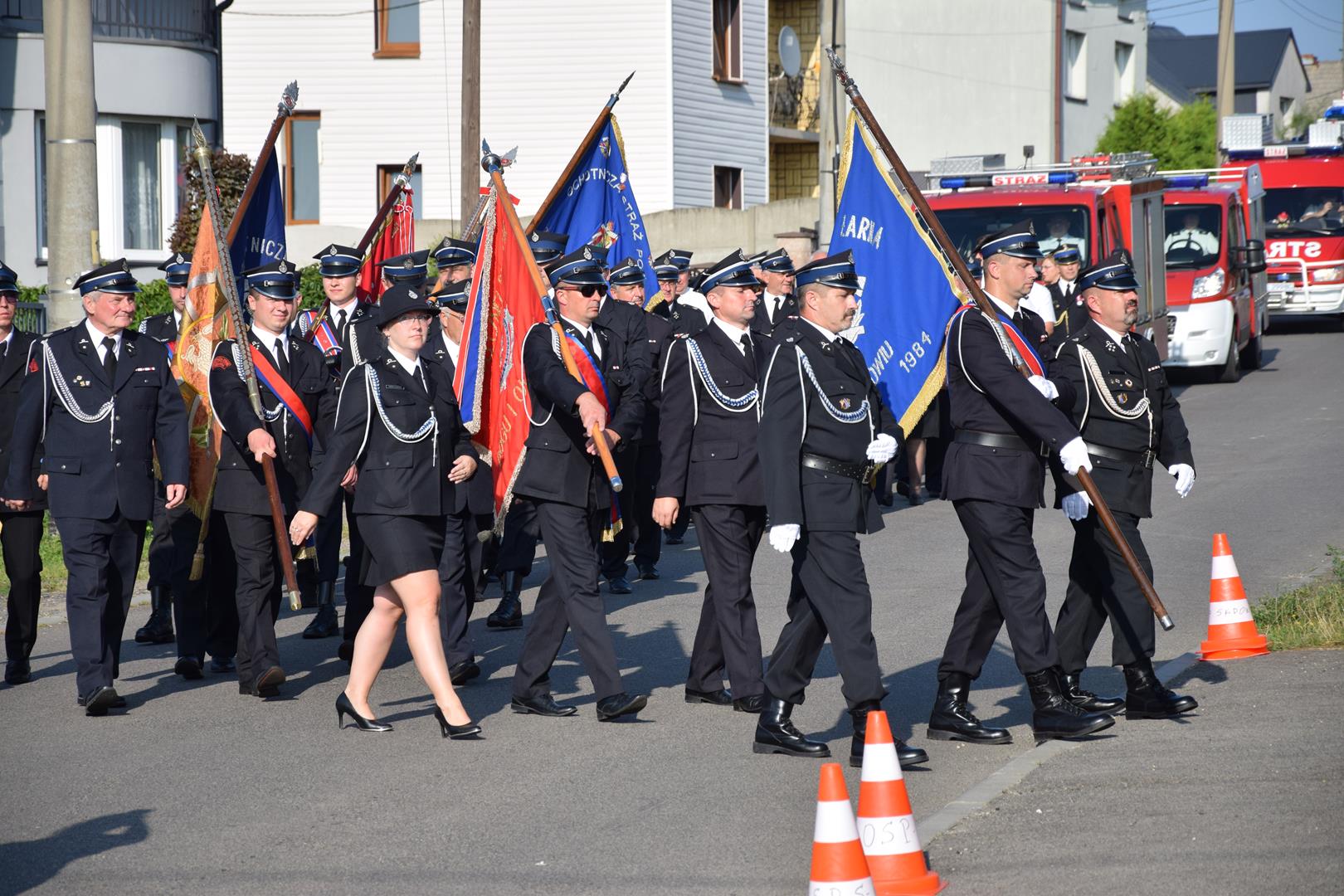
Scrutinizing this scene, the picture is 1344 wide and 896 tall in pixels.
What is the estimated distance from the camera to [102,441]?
8.52m

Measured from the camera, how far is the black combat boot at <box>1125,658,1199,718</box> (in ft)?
24.6

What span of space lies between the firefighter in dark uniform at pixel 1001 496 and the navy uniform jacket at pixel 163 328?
5745 mm

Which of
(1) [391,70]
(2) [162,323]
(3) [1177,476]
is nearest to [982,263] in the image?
(3) [1177,476]

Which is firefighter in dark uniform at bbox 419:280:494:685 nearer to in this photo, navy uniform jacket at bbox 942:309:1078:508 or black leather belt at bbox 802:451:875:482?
black leather belt at bbox 802:451:875:482

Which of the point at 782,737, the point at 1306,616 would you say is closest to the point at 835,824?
the point at 782,737

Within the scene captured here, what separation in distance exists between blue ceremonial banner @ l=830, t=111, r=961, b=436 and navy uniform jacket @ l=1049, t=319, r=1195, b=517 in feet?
3.91

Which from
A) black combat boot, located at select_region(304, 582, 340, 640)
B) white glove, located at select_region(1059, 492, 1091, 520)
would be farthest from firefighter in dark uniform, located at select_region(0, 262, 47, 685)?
white glove, located at select_region(1059, 492, 1091, 520)

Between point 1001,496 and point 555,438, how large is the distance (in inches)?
80.3

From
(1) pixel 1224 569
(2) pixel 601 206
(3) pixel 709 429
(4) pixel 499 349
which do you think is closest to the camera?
(3) pixel 709 429

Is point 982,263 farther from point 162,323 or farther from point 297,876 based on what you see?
point 162,323

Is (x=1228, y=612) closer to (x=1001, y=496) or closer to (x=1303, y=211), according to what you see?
(x=1001, y=496)

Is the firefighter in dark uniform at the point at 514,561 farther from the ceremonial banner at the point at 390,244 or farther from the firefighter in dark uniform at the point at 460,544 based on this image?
the ceremonial banner at the point at 390,244

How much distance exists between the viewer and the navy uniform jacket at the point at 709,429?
7879 millimetres

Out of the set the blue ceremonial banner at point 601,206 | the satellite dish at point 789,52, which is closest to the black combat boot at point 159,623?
the blue ceremonial banner at point 601,206
